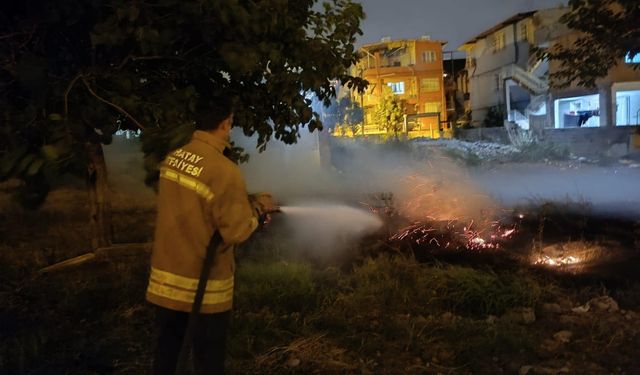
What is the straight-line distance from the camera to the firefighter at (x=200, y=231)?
102 inches

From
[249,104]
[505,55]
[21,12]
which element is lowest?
[249,104]

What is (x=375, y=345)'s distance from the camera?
419cm

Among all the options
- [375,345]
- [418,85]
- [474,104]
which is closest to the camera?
[375,345]

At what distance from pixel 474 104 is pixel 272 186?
30274 mm

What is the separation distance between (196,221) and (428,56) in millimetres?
46359

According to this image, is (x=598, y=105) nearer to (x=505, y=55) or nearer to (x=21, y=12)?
(x=505, y=55)

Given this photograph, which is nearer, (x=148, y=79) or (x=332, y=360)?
(x=332, y=360)

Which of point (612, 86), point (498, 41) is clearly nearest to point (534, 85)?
point (612, 86)

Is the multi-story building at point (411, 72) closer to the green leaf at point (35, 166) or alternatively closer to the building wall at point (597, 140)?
the building wall at point (597, 140)

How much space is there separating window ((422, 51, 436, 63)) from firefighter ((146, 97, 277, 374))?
149ft

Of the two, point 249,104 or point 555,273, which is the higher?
point 249,104

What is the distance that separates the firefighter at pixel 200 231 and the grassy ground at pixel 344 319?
1.14m

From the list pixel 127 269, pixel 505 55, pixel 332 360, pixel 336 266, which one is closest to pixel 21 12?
pixel 127 269

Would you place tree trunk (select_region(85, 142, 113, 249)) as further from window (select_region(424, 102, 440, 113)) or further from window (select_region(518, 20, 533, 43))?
window (select_region(424, 102, 440, 113))
